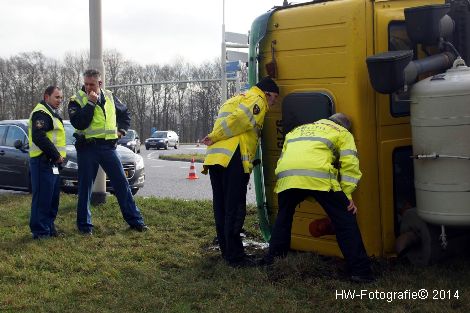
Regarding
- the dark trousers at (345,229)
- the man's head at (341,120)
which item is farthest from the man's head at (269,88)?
the dark trousers at (345,229)

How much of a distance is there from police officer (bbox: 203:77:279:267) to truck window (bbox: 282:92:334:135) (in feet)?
0.53

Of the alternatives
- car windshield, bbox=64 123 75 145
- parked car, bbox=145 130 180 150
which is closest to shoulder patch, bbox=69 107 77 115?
car windshield, bbox=64 123 75 145

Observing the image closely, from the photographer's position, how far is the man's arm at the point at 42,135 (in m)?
6.67

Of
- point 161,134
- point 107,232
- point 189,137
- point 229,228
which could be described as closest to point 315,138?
point 229,228

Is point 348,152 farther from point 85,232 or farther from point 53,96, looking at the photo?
point 53,96

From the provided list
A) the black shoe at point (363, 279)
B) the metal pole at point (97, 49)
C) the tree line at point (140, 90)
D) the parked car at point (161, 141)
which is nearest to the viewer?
the black shoe at point (363, 279)

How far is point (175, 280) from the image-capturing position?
4.96 m

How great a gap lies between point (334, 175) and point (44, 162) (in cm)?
364

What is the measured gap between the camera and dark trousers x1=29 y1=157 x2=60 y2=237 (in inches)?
264

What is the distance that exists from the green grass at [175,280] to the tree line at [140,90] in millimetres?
56170

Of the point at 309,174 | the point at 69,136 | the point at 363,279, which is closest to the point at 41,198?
the point at 309,174

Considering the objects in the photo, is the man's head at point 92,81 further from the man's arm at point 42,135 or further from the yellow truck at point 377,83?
the yellow truck at point 377,83

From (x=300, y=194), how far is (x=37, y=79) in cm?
6528

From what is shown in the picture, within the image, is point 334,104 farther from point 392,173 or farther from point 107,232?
point 107,232
